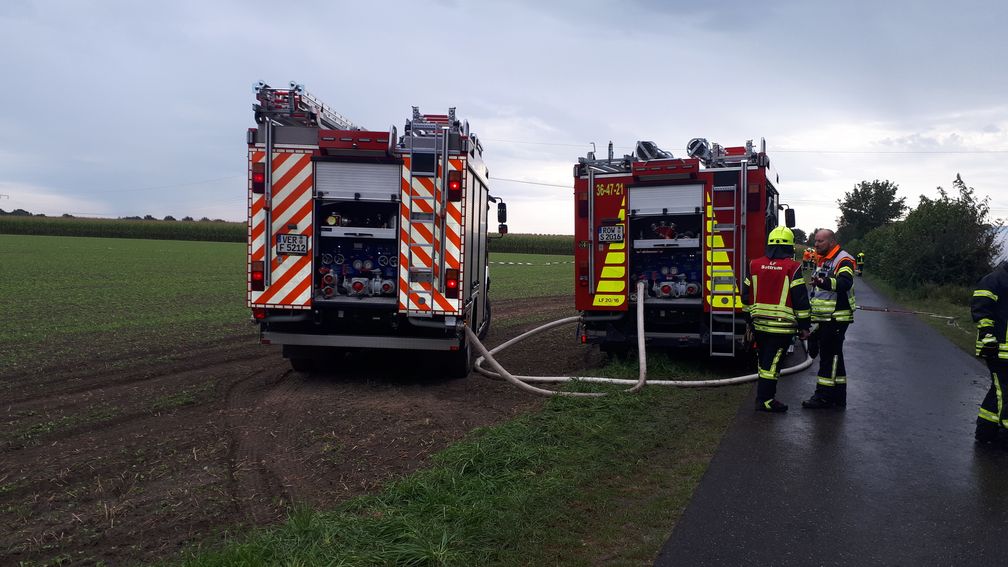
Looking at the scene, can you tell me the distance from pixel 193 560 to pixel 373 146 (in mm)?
5334

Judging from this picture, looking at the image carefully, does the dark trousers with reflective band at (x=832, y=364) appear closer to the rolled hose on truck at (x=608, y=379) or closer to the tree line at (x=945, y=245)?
the rolled hose on truck at (x=608, y=379)

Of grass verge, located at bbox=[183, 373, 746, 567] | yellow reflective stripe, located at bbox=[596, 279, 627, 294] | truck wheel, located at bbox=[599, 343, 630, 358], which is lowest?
grass verge, located at bbox=[183, 373, 746, 567]

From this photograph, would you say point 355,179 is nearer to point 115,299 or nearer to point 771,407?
point 771,407

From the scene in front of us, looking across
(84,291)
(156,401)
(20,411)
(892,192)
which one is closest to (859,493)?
(156,401)

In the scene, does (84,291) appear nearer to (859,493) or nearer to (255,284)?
(255,284)

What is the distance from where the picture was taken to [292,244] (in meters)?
8.32

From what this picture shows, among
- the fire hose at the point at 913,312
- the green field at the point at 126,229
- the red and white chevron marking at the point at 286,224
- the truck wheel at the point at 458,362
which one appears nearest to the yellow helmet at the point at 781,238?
the truck wheel at the point at 458,362

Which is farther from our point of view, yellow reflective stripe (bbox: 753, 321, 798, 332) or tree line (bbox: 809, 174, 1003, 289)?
tree line (bbox: 809, 174, 1003, 289)

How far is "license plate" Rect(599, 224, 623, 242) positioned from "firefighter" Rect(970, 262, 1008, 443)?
4.31 metres

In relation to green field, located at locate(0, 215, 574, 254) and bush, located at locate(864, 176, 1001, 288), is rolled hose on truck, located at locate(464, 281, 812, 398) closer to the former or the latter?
bush, located at locate(864, 176, 1001, 288)

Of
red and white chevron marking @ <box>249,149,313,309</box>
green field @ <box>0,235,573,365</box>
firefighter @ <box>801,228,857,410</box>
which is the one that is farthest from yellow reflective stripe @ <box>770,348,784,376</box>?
green field @ <box>0,235,573,365</box>

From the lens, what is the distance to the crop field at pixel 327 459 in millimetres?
4000

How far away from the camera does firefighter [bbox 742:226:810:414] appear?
7.39 meters

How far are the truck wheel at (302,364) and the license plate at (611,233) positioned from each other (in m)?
4.01
